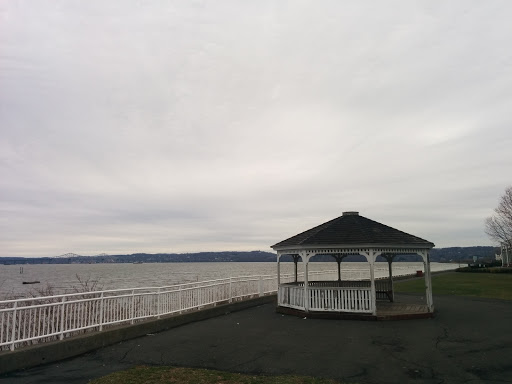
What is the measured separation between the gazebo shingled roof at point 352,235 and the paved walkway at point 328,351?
2.77 metres

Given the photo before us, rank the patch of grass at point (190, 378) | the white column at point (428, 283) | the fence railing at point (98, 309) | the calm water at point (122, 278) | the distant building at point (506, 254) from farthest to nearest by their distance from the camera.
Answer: the distant building at point (506, 254)
the calm water at point (122, 278)
the white column at point (428, 283)
the fence railing at point (98, 309)
the patch of grass at point (190, 378)

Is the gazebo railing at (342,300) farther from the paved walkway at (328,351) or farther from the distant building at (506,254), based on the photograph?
the distant building at (506,254)

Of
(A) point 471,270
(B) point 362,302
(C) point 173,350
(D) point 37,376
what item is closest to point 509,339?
(B) point 362,302

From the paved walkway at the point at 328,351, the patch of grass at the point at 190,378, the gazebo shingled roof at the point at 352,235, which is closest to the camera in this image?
the patch of grass at the point at 190,378

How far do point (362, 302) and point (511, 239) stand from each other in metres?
54.1

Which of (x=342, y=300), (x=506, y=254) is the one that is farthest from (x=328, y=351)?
(x=506, y=254)

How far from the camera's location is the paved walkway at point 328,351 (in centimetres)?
723

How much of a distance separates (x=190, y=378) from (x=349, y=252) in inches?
356

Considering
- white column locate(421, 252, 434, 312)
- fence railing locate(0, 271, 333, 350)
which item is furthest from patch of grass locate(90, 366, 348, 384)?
white column locate(421, 252, 434, 312)

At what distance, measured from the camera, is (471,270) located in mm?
47500

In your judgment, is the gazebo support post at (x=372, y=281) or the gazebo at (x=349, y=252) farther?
the gazebo at (x=349, y=252)

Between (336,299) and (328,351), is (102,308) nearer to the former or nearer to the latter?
(328,351)

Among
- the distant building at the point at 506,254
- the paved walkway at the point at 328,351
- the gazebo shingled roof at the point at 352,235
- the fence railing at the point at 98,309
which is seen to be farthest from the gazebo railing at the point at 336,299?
the distant building at the point at 506,254

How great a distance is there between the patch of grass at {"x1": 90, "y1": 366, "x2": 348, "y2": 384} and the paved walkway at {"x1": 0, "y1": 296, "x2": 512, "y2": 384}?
400 mm
